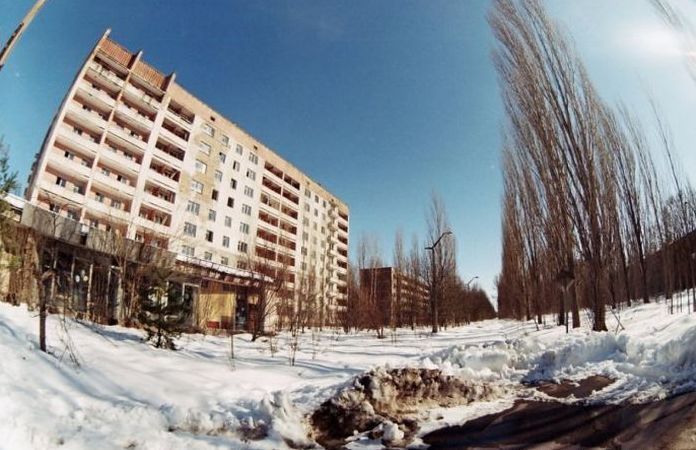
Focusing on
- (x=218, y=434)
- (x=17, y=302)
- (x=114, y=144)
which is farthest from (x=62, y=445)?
(x=114, y=144)

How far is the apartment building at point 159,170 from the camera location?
88.0 ft

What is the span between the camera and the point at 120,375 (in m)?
5.67

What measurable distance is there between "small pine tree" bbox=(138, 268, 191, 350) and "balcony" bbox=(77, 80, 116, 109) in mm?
28633

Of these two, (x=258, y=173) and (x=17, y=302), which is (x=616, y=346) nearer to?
(x=17, y=302)

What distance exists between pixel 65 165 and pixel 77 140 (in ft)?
7.80

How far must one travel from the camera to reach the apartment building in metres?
26.8

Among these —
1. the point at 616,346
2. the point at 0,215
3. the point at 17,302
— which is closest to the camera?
the point at 616,346

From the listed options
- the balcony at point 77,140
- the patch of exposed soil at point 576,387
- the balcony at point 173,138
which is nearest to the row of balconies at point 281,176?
the balcony at point 173,138

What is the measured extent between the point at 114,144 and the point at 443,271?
96.9ft

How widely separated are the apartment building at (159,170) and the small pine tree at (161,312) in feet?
21.9

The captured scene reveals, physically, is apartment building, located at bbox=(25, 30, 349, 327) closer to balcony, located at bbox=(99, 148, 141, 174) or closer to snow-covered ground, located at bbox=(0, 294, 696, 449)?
balcony, located at bbox=(99, 148, 141, 174)

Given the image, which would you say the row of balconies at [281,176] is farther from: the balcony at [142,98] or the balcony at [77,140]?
the balcony at [77,140]

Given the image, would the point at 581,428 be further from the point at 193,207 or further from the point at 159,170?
the point at 159,170

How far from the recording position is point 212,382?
19.3ft
